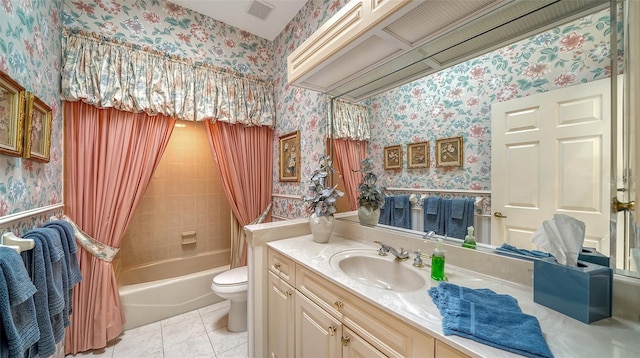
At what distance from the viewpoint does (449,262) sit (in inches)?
43.2

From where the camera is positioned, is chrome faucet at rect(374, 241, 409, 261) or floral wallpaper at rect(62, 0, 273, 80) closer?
chrome faucet at rect(374, 241, 409, 261)

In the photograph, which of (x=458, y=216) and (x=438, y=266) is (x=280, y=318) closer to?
(x=438, y=266)

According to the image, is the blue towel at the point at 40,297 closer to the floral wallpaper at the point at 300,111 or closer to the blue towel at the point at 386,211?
the floral wallpaper at the point at 300,111

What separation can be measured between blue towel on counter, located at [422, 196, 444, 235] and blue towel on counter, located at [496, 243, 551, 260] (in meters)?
0.26

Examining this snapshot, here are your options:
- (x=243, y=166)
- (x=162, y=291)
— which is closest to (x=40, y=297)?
(x=162, y=291)

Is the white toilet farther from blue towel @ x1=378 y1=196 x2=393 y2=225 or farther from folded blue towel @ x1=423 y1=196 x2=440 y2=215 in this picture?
folded blue towel @ x1=423 y1=196 x2=440 y2=215

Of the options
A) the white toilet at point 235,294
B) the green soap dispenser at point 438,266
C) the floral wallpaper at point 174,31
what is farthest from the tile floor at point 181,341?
the floral wallpaper at point 174,31

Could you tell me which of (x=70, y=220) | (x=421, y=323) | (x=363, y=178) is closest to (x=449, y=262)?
(x=421, y=323)

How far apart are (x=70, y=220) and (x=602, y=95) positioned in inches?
116

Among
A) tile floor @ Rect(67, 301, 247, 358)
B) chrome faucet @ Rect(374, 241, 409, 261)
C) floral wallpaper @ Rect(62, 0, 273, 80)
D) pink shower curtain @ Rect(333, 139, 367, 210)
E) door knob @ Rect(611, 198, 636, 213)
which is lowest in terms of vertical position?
tile floor @ Rect(67, 301, 247, 358)

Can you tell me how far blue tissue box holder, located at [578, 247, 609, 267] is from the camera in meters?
0.75

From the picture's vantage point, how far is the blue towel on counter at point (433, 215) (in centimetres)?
121

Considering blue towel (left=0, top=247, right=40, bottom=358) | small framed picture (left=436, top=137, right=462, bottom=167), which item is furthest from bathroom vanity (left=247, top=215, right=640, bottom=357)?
blue towel (left=0, top=247, right=40, bottom=358)

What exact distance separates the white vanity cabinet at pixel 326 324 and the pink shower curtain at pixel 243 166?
3.11ft
